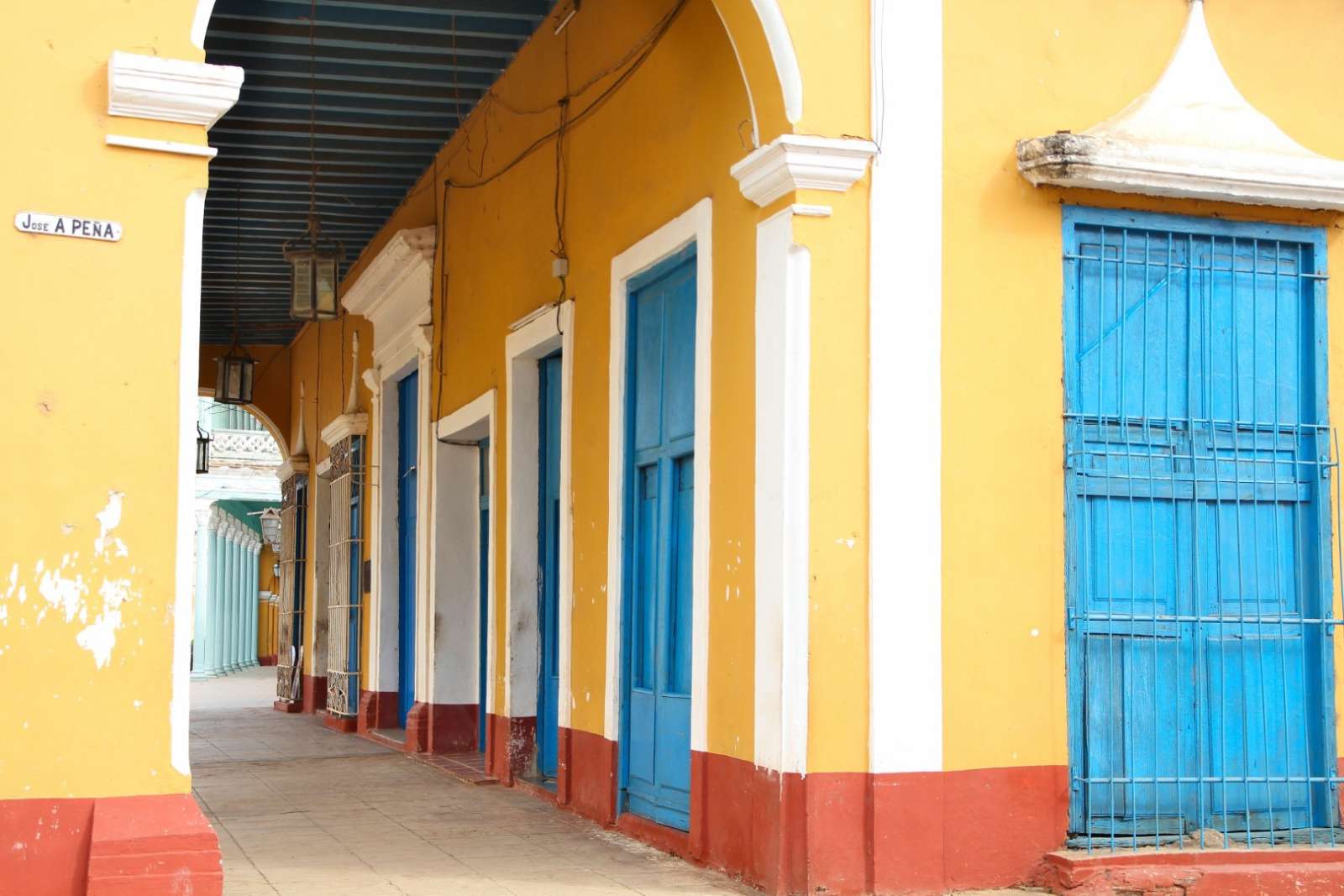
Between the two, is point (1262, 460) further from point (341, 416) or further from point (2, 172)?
point (341, 416)

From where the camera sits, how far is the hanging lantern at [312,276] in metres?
11.5

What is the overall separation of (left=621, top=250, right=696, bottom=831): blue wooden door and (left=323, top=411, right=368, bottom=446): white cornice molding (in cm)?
709

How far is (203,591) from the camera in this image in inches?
1153

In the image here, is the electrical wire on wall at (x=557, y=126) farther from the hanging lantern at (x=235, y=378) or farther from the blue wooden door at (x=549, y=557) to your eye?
the hanging lantern at (x=235, y=378)

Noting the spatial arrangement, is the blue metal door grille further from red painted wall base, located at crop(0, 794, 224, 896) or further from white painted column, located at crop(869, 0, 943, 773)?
red painted wall base, located at crop(0, 794, 224, 896)

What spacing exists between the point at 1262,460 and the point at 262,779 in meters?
6.85

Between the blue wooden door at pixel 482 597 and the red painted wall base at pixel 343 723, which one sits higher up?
the blue wooden door at pixel 482 597

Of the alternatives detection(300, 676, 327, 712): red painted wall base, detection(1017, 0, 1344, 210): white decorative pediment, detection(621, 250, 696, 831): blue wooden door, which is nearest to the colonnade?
detection(300, 676, 327, 712): red painted wall base

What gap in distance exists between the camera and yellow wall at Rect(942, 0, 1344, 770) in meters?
6.15

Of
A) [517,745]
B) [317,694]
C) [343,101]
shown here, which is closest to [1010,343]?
[517,745]

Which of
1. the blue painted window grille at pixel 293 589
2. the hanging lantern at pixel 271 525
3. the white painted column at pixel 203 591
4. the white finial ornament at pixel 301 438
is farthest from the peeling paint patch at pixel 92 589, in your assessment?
the hanging lantern at pixel 271 525

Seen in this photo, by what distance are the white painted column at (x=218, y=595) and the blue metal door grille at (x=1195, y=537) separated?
24220mm

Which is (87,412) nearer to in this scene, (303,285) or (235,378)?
(303,285)

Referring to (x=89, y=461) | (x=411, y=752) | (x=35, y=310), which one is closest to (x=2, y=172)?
(x=35, y=310)
